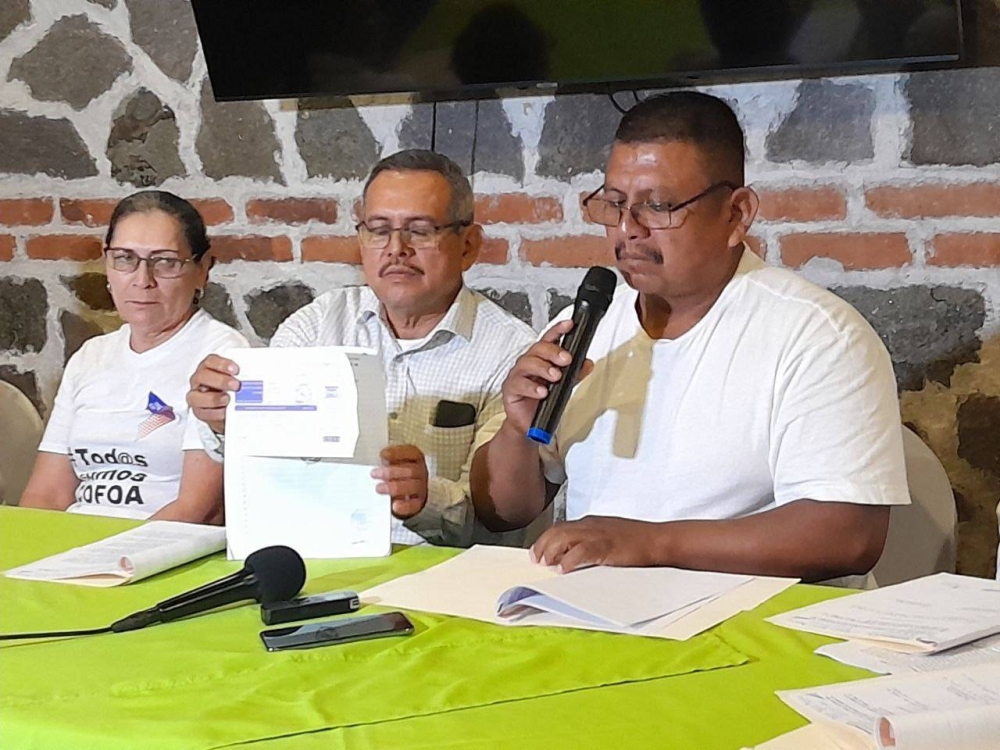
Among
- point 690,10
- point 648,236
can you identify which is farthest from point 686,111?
point 690,10

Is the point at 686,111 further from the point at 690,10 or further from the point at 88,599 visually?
the point at 88,599

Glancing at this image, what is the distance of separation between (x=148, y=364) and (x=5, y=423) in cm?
43

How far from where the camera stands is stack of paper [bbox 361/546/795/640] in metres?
1.24

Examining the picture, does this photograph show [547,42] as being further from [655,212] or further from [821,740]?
[821,740]

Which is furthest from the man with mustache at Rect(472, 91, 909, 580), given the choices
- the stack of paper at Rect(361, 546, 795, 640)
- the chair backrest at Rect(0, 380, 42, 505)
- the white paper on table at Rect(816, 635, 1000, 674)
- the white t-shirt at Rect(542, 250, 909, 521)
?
the chair backrest at Rect(0, 380, 42, 505)

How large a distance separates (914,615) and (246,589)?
70cm

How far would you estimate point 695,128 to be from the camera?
1782 mm

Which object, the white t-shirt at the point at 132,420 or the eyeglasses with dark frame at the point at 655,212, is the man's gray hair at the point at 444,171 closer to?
the eyeglasses with dark frame at the point at 655,212

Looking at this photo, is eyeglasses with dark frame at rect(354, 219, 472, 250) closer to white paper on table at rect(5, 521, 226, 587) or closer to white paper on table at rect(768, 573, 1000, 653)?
white paper on table at rect(5, 521, 226, 587)

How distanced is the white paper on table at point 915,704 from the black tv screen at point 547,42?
4.44ft

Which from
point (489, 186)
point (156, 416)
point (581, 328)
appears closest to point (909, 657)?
point (581, 328)

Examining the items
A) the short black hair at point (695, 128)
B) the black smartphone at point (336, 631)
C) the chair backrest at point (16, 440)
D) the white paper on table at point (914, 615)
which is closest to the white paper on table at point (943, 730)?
the white paper on table at point (914, 615)

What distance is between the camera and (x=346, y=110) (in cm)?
276

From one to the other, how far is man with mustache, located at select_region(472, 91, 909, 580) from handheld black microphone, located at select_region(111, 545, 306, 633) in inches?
16.4
